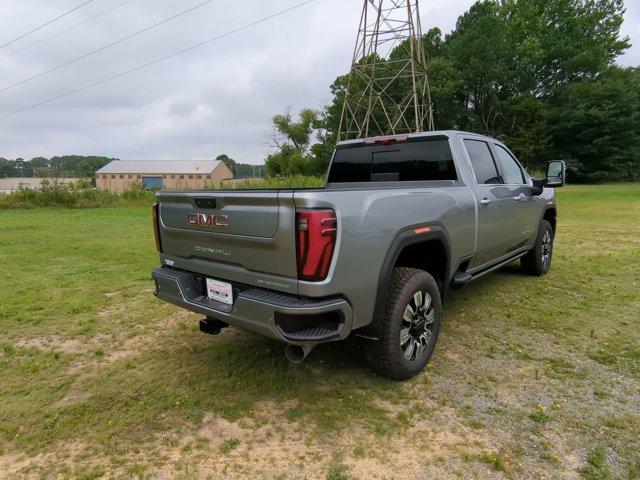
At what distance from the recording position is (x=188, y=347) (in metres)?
3.67

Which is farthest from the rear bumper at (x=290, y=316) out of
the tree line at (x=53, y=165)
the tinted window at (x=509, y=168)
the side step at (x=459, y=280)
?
the tree line at (x=53, y=165)

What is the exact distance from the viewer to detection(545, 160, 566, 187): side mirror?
5.22 meters

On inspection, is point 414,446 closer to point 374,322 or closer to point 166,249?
point 374,322

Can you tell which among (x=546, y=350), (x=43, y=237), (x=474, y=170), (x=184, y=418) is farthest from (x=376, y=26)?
(x=184, y=418)

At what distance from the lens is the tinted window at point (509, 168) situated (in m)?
4.72

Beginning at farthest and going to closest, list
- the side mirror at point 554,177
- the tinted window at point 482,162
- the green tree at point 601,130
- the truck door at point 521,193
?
1. the green tree at point 601,130
2. the side mirror at point 554,177
3. the truck door at point 521,193
4. the tinted window at point 482,162

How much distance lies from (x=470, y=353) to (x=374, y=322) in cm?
125

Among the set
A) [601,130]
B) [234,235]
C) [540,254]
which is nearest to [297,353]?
[234,235]

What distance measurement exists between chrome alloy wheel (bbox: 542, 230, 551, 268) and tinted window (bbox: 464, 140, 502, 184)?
191 cm

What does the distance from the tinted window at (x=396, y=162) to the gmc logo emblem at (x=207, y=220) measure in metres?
2.07

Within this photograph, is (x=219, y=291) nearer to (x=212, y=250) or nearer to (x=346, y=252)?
(x=212, y=250)

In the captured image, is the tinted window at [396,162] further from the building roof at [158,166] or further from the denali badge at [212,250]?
the building roof at [158,166]

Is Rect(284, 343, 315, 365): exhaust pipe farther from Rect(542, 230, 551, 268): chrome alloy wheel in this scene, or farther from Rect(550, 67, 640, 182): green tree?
Rect(550, 67, 640, 182): green tree

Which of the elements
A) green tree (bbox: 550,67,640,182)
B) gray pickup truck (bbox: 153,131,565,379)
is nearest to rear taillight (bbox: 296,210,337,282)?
gray pickup truck (bbox: 153,131,565,379)
